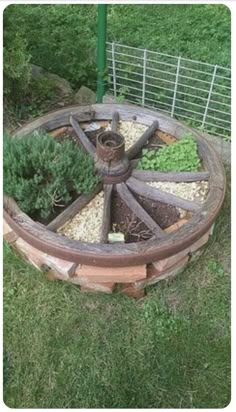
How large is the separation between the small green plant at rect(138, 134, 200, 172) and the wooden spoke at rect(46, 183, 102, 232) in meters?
0.39

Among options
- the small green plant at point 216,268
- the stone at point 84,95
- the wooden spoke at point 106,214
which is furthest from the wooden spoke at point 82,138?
the small green plant at point 216,268

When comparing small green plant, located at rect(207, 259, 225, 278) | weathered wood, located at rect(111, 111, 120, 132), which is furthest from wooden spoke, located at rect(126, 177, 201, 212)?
weathered wood, located at rect(111, 111, 120, 132)

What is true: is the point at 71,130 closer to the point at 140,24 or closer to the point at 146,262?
the point at 146,262

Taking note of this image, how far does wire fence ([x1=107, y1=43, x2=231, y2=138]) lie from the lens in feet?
13.2

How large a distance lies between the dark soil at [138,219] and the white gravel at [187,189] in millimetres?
94

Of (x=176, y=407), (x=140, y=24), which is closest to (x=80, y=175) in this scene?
(x=176, y=407)

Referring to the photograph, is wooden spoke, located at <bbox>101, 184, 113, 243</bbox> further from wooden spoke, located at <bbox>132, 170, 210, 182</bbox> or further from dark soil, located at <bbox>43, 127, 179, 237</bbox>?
wooden spoke, located at <bbox>132, 170, 210, 182</bbox>

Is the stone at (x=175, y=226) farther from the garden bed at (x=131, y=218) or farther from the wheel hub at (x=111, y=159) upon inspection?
the wheel hub at (x=111, y=159)

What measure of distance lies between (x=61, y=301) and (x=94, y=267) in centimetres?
35

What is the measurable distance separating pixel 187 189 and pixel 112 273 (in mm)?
765

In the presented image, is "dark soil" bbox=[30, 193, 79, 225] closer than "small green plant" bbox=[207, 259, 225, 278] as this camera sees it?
Yes

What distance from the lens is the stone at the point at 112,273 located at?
287 centimetres

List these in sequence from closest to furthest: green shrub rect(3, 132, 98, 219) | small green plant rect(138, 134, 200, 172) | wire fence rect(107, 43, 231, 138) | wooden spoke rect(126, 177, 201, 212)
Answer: green shrub rect(3, 132, 98, 219) < wooden spoke rect(126, 177, 201, 212) < small green plant rect(138, 134, 200, 172) < wire fence rect(107, 43, 231, 138)

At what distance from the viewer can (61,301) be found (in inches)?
121
